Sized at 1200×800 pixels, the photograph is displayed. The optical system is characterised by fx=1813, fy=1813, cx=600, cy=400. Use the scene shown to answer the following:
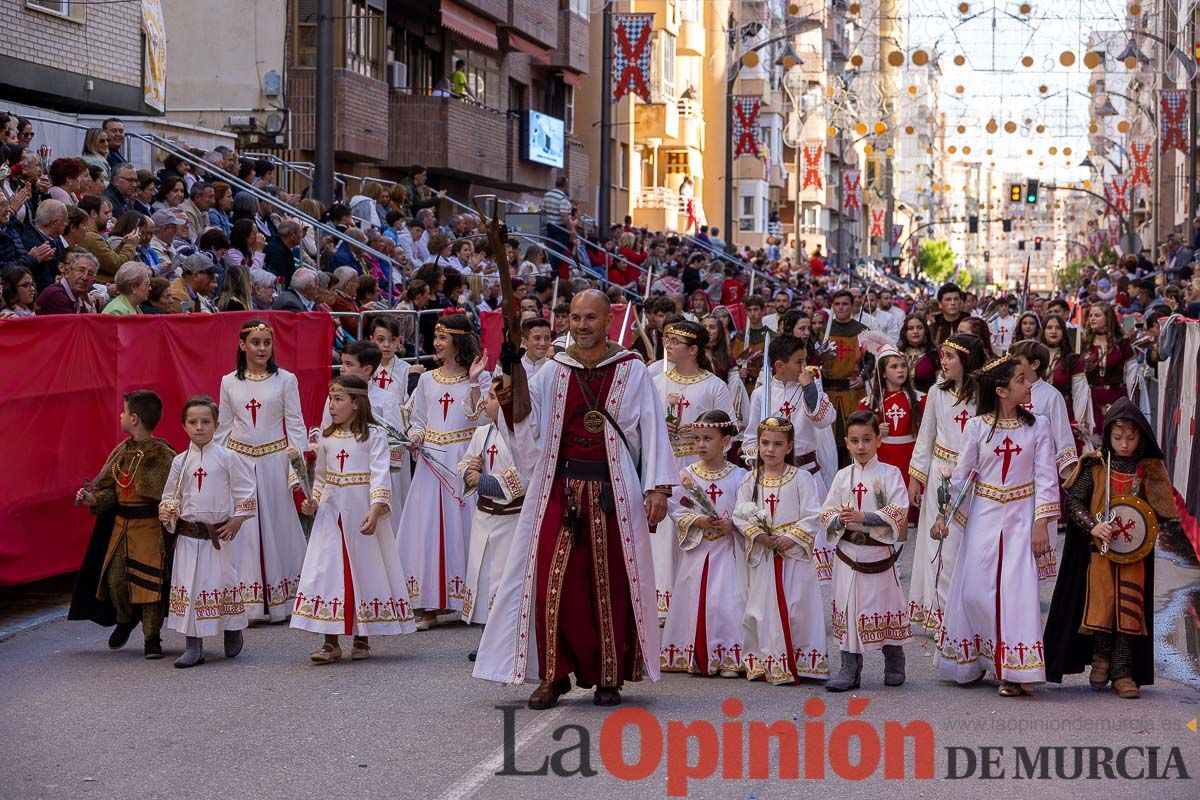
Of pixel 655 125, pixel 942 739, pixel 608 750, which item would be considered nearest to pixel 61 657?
pixel 608 750

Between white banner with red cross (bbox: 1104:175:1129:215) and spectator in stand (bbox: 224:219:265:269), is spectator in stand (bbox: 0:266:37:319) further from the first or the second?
white banner with red cross (bbox: 1104:175:1129:215)

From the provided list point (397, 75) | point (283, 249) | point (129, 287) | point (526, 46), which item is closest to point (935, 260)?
point (526, 46)

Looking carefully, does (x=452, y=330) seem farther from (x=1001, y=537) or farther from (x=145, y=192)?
(x=145, y=192)

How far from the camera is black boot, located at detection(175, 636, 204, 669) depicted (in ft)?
32.5

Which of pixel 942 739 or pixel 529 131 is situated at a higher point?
pixel 529 131

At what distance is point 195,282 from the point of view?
14.6 m

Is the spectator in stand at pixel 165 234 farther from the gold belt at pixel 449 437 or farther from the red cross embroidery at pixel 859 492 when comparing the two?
the red cross embroidery at pixel 859 492

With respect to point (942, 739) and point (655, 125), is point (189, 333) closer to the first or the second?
point (942, 739)

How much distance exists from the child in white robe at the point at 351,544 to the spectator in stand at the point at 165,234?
5039 mm

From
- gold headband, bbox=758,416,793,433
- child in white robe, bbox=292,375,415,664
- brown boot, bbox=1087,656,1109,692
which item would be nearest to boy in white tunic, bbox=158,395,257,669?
child in white robe, bbox=292,375,415,664

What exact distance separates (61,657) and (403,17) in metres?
24.7

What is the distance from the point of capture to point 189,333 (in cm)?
1302

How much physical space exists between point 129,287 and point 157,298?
0.58 metres

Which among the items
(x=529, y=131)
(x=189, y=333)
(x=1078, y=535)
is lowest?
(x=1078, y=535)
